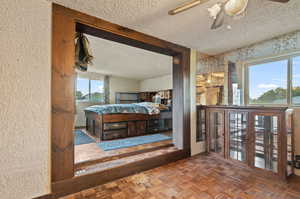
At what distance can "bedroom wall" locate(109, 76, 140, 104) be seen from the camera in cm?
652

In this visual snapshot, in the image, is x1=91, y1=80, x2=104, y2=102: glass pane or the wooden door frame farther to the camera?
x1=91, y1=80, x2=104, y2=102: glass pane

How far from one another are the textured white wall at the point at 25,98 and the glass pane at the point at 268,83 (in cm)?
326

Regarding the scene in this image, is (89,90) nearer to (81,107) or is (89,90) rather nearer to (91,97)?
(91,97)

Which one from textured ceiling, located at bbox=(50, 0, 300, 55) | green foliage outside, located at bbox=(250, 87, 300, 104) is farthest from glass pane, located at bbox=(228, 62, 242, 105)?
textured ceiling, located at bbox=(50, 0, 300, 55)

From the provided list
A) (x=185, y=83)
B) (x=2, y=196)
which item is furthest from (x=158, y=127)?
(x=2, y=196)

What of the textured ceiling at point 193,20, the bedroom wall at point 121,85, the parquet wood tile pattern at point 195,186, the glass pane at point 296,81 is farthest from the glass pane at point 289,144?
the bedroom wall at point 121,85

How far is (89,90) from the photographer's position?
582 cm

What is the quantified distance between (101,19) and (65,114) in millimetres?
1245

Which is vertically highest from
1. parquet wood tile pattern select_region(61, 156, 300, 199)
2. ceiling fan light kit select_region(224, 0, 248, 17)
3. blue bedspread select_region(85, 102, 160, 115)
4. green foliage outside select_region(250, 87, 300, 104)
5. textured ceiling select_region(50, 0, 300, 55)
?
textured ceiling select_region(50, 0, 300, 55)

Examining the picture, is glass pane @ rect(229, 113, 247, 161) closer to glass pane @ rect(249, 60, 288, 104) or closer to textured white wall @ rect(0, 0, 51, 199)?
glass pane @ rect(249, 60, 288, 104)

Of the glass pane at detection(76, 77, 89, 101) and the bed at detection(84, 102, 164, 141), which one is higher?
the glass pane at detection(76, 77, 89, 101)

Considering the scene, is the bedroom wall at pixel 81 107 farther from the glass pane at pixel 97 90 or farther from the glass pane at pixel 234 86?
the glass pane at pixel 234 86

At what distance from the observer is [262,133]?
6.46 ft

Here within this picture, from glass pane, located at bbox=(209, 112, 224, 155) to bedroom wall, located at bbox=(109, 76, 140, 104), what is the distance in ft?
16.5
